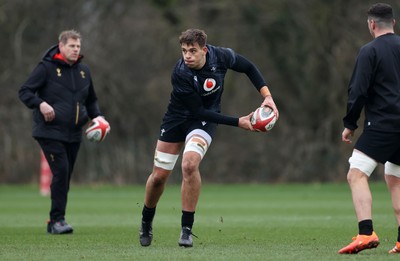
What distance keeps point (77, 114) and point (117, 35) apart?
19.9 m

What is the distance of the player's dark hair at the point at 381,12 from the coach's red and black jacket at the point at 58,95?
4.83m

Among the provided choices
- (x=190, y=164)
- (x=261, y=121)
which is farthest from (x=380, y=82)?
(x=190, y=164)

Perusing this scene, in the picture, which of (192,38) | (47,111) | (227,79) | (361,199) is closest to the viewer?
(361,199)

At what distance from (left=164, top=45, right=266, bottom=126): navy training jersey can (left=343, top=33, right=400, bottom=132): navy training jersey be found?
1327 mm

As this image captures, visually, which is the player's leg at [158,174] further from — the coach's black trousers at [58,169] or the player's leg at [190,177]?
the coach's black trousers at [58,169]

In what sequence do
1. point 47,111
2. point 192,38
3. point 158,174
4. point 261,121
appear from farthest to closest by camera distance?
point 47,111, point 158,174, point 192,38, point 261,121

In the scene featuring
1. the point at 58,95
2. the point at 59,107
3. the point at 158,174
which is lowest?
the point at 158,174

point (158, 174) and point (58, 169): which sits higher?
point (158, 174)

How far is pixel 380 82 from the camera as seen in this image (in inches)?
Answer: 338

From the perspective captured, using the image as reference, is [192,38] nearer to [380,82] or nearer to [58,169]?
[380,82]

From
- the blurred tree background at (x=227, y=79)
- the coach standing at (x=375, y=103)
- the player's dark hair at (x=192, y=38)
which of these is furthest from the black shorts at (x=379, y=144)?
the blurred tree background at (x=227, y=79)

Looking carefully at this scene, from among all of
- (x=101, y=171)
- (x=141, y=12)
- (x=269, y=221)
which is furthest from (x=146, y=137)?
(x=269, y=221)

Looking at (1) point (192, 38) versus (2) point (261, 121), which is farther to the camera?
(1) point (192, 38)

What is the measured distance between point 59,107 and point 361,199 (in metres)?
4.92
